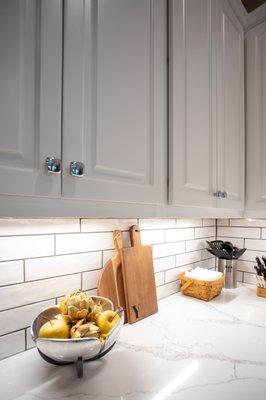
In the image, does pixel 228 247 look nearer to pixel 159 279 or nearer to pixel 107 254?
pixel 159 279

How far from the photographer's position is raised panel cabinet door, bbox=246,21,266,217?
1.31 metres

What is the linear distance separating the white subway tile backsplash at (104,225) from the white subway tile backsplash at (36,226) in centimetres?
4

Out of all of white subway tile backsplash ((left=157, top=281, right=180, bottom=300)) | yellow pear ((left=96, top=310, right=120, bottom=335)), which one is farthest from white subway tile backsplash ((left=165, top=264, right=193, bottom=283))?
yellow pear ((left=96, top=310, right=120, bottom=335))

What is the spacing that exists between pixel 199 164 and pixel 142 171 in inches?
13.4

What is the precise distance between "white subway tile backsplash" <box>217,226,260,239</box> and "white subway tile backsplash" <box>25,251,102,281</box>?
1043 millimetres

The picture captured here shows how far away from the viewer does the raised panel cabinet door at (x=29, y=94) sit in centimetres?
50

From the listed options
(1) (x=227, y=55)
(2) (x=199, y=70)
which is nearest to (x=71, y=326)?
(2) (x=199, y=70)

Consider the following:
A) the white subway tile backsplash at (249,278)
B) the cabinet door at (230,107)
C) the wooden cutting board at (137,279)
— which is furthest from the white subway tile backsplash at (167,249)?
the white subway tile backsplash at (249,278)

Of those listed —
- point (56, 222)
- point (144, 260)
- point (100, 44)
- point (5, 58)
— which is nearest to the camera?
point (5, 58)

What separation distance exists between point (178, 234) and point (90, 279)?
2.08 ft

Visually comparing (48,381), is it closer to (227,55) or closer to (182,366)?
(182,366)

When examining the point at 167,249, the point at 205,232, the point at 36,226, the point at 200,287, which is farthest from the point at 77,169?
the point at 205,232

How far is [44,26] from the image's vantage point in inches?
21.7

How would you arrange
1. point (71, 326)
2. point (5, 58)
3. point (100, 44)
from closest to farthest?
point (5, 58), point (100, 44), point (71, 326)
